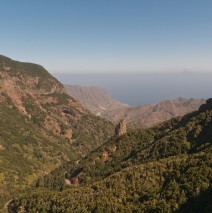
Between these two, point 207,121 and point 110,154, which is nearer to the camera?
point 207,121

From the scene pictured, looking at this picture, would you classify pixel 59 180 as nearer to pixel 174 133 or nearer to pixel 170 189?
pixel 174 133

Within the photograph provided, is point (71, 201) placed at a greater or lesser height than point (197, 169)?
lesser

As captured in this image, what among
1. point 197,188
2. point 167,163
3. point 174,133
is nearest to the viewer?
point 197,188

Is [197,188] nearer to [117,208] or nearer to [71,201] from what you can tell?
[117,208]

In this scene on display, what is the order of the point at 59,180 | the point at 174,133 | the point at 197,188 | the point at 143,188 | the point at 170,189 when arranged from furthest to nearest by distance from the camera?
1. the point at 59,180
2. the point at 174,133
3. the point at 143,188
4. the point at 170,189
5. the point at 197,188

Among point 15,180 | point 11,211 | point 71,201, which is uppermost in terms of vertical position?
point 71,201

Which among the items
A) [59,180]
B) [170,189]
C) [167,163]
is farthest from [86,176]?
[170,189]
